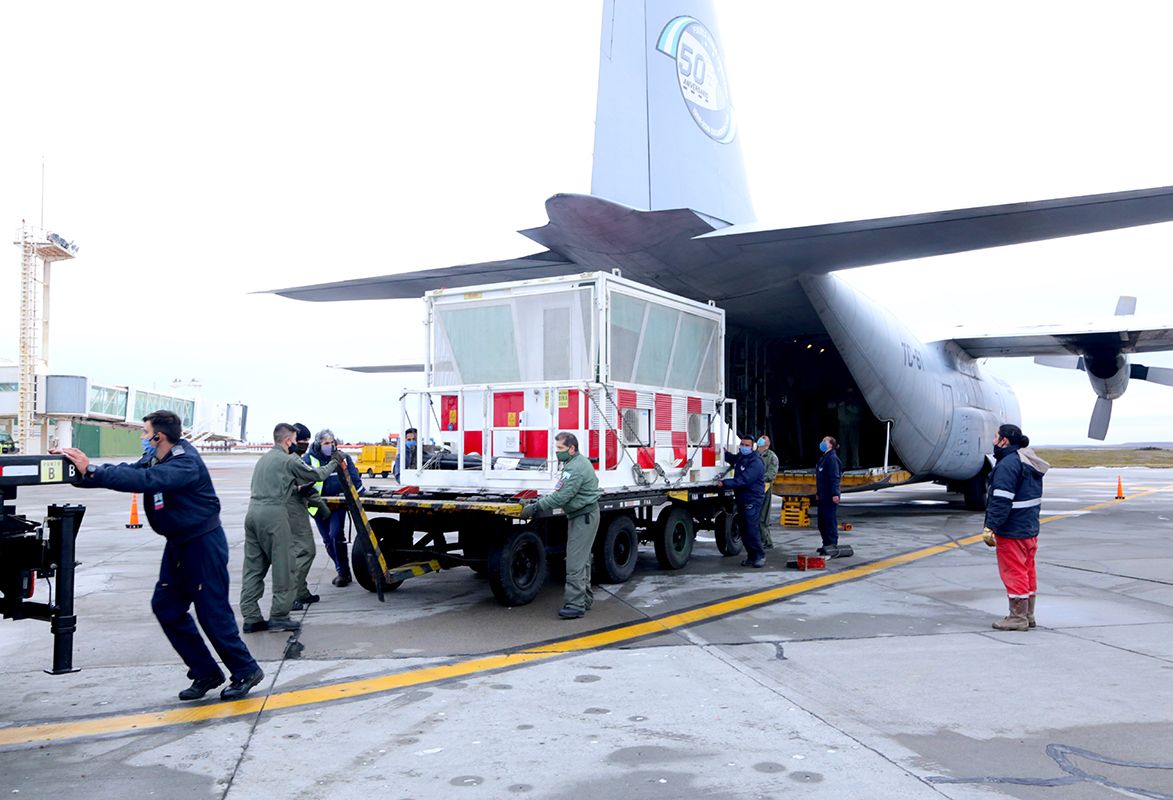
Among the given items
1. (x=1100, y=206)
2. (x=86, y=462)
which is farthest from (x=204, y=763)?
(x=1100, y=206)

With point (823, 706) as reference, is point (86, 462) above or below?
above

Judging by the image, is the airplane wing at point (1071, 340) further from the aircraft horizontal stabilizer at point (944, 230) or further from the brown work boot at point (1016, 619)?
the brown work boot at point (1016, 619)

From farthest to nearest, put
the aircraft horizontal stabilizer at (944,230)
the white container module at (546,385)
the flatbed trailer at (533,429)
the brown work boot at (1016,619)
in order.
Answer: the aircraft horizontal stabilizer at (944,230) → the white container module at (546,385) → the flatbed trailer at (533,429) → the brown work boot at (1016,619)

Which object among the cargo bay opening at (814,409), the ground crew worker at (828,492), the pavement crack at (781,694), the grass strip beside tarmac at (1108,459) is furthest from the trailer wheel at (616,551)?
the grass strip beside tarmac at (1108,459)

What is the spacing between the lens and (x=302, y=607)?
8398 mm

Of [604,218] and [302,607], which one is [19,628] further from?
[604,218]

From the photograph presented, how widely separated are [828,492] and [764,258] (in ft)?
10.9

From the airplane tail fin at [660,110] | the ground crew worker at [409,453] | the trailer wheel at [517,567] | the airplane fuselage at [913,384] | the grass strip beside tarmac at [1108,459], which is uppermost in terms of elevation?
the airplane tail fin at [660,110]

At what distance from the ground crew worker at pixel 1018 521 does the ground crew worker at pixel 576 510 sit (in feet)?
11.4

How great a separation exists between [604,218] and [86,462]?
6.89m

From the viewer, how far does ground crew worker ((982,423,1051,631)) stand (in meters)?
7.32

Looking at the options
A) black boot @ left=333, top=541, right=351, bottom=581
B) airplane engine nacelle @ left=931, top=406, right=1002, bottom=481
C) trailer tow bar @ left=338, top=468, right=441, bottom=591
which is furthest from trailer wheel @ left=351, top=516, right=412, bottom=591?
airplane engine nacelle @ left=931, top=406, right=1002, bottom=481

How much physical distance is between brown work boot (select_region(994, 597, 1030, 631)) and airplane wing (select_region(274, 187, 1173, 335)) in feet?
15.1

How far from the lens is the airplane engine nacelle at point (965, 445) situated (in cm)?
1753
